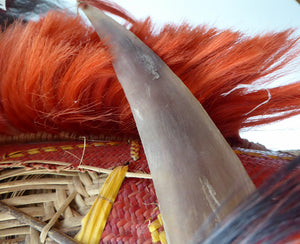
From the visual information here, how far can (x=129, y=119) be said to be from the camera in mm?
573

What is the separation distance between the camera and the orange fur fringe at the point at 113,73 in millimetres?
497

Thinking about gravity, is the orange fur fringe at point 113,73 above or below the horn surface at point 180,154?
above

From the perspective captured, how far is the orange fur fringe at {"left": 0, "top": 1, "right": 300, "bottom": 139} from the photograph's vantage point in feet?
1.63

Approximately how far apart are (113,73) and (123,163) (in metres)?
0.15

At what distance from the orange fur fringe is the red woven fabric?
0.07 meters

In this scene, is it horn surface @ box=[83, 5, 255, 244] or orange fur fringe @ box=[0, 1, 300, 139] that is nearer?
horn surface @ box=[83, 5, 255, 244]

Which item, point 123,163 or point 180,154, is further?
point 123,163

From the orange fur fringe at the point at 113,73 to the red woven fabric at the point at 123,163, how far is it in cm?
7

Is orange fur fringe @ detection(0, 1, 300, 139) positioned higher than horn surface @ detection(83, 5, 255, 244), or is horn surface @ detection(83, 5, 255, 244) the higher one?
orange fur fringe @ detection(0, 1, 300, 139)

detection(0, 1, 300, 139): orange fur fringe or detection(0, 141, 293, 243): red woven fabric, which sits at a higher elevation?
detection(0, 1, 300, 139): orange fur fringe

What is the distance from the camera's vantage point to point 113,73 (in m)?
0.51

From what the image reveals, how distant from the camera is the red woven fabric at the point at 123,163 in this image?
0.40m

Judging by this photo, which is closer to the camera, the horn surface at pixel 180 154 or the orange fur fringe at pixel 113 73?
the horn surface at pixel 180 154

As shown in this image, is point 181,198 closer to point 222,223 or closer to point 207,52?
point 222,223
